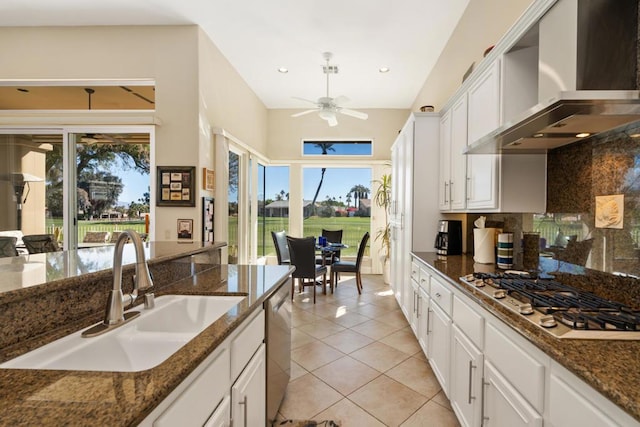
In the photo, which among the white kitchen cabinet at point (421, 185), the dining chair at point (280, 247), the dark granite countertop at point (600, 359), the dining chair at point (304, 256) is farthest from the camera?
the dining chair at point (280, 247)

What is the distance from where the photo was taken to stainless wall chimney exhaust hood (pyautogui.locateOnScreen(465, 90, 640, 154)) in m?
1.14

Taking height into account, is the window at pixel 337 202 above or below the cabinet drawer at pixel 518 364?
above

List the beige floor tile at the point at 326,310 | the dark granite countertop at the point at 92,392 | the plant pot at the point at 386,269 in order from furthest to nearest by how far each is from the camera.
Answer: the plant pot at the point at 386,269 < the beige floor tile at the point at 326,310 < the dark granite countertop at the point at 92,392

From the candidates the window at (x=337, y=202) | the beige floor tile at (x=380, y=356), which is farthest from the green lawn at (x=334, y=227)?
the beige floor tile at (x=380, y=356)

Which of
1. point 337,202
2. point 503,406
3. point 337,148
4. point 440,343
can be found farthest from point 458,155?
point 337,202

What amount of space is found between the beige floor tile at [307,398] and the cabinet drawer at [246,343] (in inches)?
33.6

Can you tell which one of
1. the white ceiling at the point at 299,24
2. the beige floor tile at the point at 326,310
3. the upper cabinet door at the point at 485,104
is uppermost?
the white ceiling at the point at 299,24

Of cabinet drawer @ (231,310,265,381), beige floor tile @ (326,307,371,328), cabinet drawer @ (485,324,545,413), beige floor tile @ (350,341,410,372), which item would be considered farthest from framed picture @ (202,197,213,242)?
cabinet drawer @ (485,324,545,413)

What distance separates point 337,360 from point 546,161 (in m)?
2.27

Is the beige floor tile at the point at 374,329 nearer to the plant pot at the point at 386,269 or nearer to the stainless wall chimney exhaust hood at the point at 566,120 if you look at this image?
the plant pot at the point at 386,269

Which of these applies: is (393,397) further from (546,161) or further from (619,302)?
(546,161)

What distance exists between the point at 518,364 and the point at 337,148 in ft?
18.1

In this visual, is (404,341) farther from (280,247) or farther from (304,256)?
(280,247)

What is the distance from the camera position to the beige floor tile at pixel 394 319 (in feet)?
12.2
